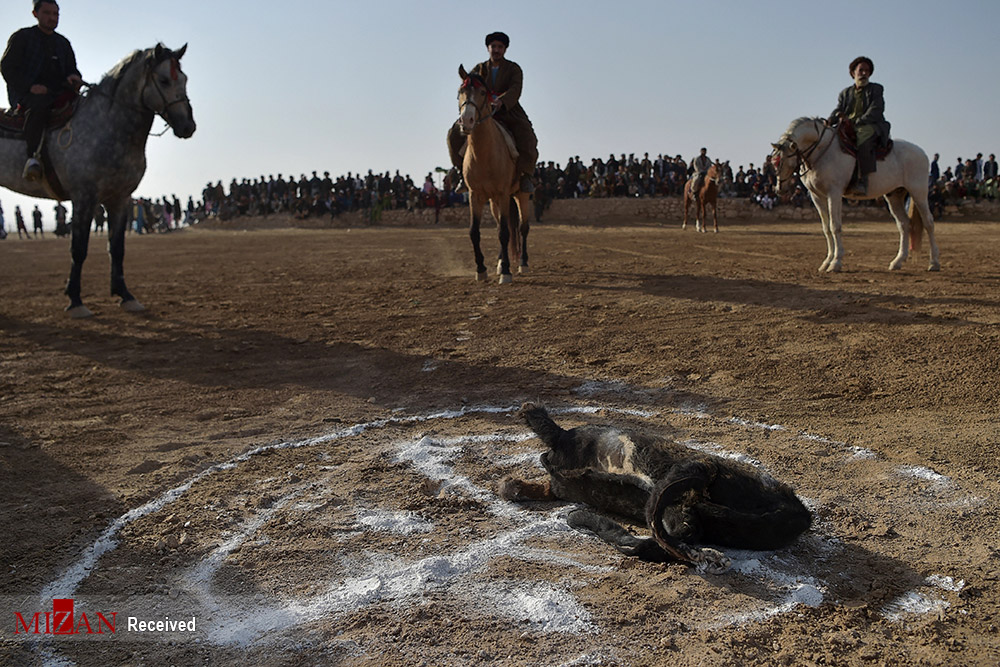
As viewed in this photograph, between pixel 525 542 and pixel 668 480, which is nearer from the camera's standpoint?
pixel 668 480

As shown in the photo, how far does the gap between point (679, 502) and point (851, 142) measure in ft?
31.8

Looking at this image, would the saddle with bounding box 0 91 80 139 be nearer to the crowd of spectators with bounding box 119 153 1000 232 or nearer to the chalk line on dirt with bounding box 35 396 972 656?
the chalk line on dirt with bounding box 35 396 972 656

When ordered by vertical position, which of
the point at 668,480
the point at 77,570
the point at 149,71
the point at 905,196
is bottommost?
the point at 77,570

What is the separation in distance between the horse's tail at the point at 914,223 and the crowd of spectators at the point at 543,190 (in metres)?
17.2

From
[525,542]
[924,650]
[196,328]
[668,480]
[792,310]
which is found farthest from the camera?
[196,328]

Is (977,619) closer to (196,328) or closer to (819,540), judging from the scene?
(819,540)

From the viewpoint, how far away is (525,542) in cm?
331

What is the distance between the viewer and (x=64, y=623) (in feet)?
9.30

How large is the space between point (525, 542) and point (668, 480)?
68cm

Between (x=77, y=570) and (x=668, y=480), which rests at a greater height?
(x=668, y=480)

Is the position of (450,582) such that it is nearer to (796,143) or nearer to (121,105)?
(121,105)

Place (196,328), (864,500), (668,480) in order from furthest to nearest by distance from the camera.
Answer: (196,328)
(864,500)
(668,480)

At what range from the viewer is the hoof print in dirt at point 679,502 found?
3043 millimetres

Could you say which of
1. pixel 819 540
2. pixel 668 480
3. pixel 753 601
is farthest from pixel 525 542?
pixel 819 540
